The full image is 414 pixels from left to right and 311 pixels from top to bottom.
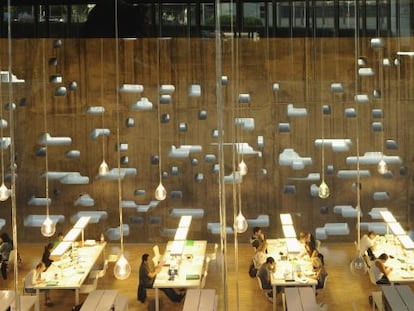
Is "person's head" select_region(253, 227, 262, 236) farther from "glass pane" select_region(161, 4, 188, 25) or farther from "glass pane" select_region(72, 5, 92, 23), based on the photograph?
"glass pane" select_region(72, 5, 92, 23)

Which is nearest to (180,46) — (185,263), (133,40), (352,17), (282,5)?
(133,40)

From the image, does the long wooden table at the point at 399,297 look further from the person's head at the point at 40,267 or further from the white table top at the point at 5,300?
the white table top at the point at 5,300

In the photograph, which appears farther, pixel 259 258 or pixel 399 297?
pixel 259 258

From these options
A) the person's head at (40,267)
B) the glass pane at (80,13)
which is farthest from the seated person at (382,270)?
the glass pane at (80,13)

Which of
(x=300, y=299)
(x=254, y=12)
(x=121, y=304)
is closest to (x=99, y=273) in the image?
(x=121, y=304)

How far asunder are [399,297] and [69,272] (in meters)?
3.86

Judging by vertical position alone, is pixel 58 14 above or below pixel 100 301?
above

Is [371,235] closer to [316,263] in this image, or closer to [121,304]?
[316,263]

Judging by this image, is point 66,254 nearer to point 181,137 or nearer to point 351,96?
point 181,137

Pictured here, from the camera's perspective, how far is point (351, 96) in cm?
1180

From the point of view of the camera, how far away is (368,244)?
10922 millimetres

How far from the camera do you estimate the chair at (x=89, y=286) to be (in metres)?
10.2

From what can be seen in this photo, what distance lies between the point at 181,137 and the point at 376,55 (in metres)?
3.03

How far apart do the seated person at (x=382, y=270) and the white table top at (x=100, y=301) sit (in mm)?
3076
